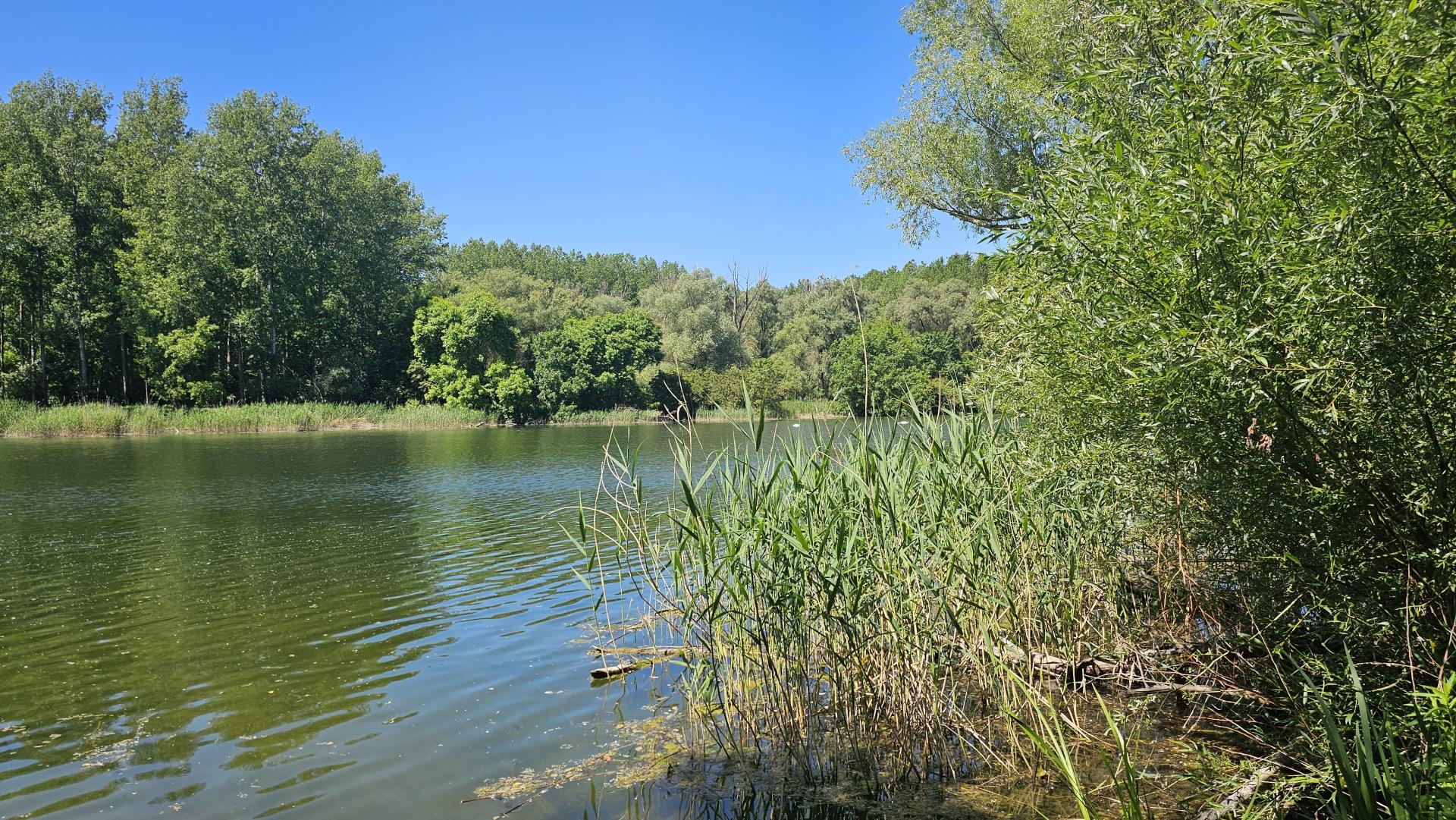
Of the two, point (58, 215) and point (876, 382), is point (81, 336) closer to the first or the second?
point (58, 215)

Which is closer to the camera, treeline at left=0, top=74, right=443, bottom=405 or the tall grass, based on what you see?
the tall grass

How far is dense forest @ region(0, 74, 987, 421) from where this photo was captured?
43250mm

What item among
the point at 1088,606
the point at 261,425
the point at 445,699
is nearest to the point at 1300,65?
the point at 1088,606

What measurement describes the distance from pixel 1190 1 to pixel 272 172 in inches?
2039

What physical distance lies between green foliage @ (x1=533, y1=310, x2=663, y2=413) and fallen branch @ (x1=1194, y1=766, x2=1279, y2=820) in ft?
168

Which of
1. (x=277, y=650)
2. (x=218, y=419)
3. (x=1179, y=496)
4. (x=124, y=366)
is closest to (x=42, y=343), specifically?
(x=124, y=366)

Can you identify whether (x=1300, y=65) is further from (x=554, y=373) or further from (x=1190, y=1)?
(x=554, y=373)

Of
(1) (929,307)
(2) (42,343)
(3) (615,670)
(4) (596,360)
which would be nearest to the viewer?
(3) (615,670)

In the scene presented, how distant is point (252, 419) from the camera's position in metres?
41.9

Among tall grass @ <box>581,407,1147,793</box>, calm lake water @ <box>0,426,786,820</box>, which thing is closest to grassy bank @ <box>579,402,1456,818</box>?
tall grass @ <box>581,407,1147,793</box>

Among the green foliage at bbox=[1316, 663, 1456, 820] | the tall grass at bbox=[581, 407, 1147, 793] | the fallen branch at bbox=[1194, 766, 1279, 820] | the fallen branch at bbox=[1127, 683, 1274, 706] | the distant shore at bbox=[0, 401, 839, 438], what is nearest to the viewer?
the green foliage at bbox=[1316, 663, 1456, 820]

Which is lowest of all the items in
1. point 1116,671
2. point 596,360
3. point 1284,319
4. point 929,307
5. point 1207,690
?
point 1116,671

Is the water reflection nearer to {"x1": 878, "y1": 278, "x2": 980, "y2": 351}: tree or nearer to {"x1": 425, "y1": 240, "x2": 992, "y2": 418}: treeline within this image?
{"x1": 425, "y1": 240, "x2": 992, "y2": 418}: treeline

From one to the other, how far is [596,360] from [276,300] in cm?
1905
